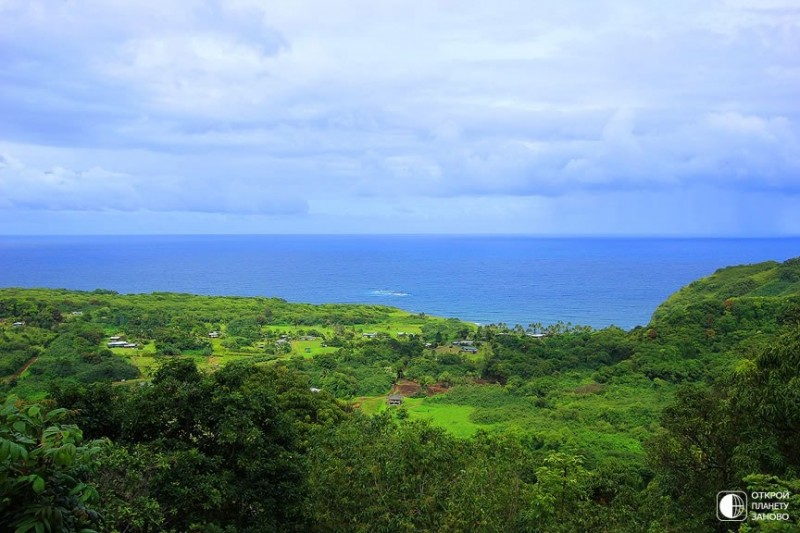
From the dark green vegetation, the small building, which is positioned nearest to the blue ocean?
the dark green vegetation

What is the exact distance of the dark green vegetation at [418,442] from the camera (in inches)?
310

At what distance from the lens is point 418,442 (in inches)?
531

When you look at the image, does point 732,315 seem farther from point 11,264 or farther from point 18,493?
point 11,264

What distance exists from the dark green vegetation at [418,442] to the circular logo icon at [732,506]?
0.51 metres

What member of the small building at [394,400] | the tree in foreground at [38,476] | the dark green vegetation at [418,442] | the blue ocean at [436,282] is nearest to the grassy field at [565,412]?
the dark green vegetation at [418,442]

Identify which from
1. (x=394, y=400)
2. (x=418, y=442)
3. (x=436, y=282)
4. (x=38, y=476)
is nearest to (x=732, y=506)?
(x=418, y=442)

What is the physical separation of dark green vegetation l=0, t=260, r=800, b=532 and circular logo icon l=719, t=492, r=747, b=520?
0.51 m

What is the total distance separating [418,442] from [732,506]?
6.56 meters

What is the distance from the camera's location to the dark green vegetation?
788cm

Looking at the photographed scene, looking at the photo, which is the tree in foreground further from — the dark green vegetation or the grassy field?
the grassy field

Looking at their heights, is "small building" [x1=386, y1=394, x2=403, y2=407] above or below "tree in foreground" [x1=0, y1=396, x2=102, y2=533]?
below

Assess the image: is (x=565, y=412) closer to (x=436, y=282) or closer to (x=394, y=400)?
(x=394, y=400)

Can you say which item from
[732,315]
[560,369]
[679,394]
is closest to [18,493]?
[679,394]

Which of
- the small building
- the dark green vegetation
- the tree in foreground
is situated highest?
the tree in foreground
